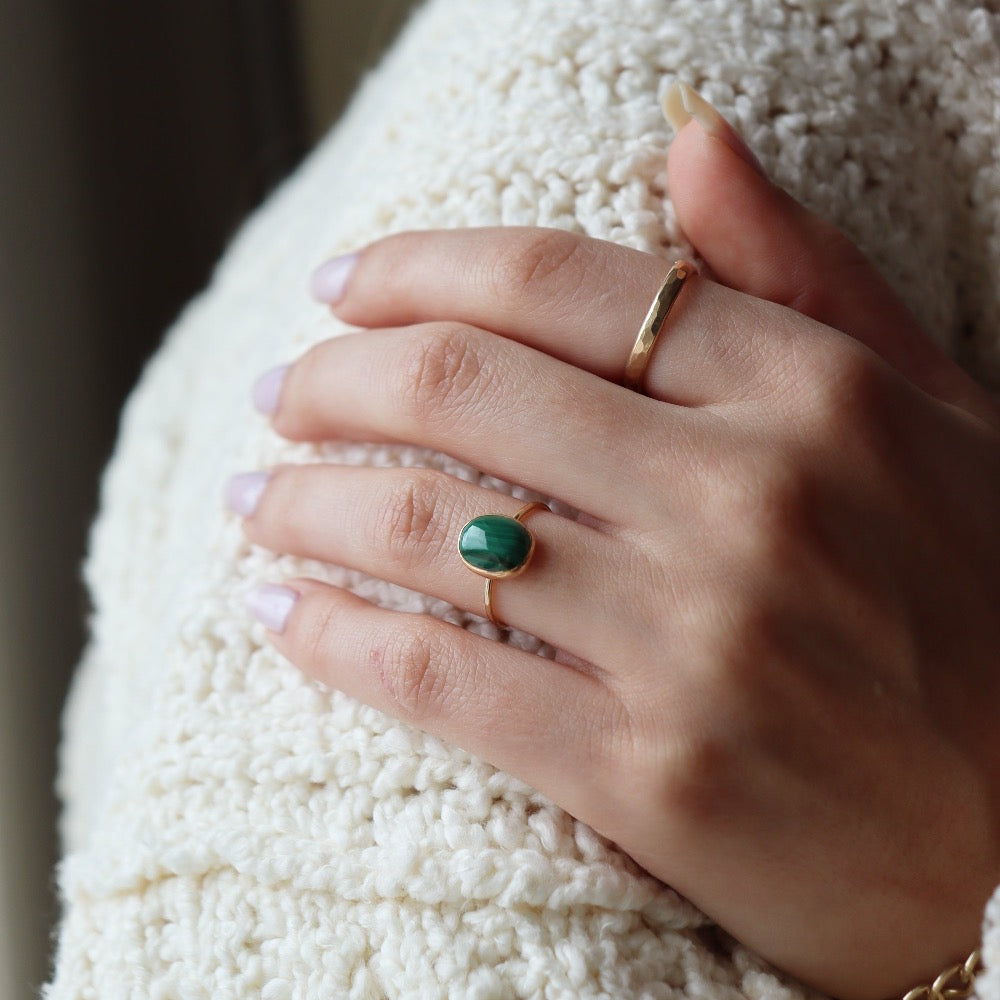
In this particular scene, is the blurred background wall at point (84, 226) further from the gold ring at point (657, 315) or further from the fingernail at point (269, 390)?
the gold ring at point (657, 315)

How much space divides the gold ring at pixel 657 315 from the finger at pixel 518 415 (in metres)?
0.03

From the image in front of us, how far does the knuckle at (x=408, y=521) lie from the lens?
59 cm

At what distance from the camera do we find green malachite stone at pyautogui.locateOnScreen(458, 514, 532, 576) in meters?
0.56

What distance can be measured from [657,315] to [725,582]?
0.16 m

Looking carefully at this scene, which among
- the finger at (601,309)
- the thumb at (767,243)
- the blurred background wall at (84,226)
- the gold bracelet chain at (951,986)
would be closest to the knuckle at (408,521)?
Result: the finger at (601,309)

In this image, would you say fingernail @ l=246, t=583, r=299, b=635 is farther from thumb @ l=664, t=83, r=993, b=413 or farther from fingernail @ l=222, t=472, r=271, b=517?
thumb @ l=664, t=83, r=993, b=413

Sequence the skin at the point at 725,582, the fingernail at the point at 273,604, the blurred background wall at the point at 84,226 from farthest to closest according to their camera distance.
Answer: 1. the blurred background wall at the point at 84,226
2. the fingernail at the point at 273,604
3. the skin at the point at 725,582

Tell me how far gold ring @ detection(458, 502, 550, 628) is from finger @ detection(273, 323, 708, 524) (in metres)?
0.04

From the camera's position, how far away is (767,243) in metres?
0.62

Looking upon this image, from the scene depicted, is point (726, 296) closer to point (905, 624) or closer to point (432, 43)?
point (905, 624)

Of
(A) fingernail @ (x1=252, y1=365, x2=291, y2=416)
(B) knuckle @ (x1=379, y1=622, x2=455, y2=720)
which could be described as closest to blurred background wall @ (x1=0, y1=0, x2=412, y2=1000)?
(A) fingernail @ (x1=252, y1=365, x2=291, y2=416)

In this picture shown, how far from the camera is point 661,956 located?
0.57 metres

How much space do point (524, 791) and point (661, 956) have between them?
116 millimetres

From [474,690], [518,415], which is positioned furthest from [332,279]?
[474,690]
